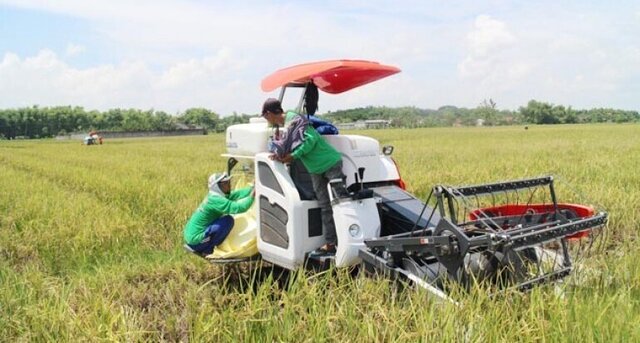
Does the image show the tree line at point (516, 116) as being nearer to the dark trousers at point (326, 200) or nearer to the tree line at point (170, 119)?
the tree line at point (170, 119)

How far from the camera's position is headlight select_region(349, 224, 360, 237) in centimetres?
410

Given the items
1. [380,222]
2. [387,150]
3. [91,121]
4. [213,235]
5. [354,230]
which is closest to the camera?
[354,230]

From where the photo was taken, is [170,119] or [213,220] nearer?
[213,220]

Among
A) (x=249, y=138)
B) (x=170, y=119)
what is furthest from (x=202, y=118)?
(x=249, y=138)

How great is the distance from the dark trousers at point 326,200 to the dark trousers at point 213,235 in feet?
3.08

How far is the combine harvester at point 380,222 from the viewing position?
11.1 ft

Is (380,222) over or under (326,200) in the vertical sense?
under

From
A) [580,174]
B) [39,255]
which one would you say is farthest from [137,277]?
[580,174]

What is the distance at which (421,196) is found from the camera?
28.8 feet

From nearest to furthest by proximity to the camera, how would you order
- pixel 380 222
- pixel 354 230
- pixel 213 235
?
1. pixel 354 230
2. pixel 380 222
3. pixel 213 235

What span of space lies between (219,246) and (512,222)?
7.90 feet

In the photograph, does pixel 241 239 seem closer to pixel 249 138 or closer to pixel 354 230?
pixel 249 138

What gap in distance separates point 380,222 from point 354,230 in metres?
0.39

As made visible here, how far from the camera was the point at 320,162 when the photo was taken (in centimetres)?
432
